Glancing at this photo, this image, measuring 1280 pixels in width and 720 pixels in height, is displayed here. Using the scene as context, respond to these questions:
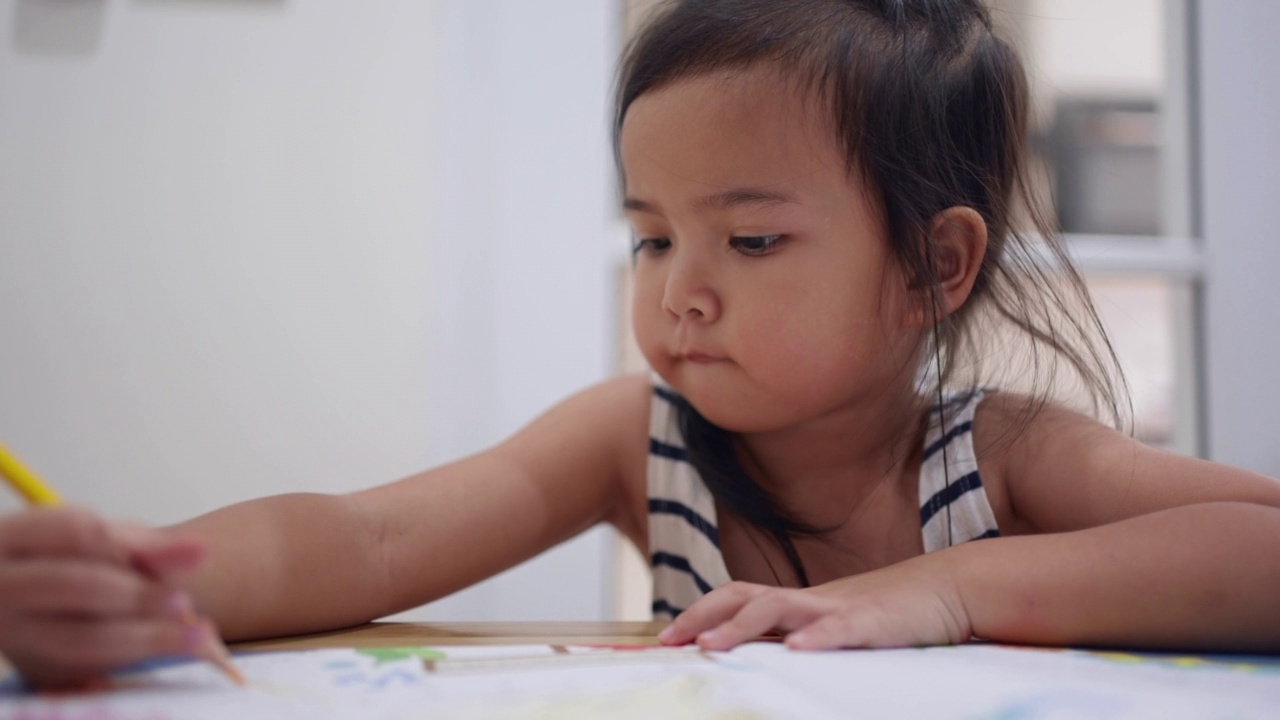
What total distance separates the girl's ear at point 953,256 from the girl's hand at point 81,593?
1.74 feet

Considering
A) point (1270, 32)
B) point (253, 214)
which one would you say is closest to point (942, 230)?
point (253, 214)

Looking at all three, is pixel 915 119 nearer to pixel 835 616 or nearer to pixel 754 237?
pixel 754 237

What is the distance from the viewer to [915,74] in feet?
2.27

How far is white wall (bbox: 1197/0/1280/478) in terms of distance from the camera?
1.24 meters

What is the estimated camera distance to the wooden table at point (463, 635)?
1.64 feet

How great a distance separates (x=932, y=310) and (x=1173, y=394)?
2.43 feet

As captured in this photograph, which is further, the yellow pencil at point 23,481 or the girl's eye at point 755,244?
the girl's eye at point 755,244

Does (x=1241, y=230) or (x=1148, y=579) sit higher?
(x=1241, y=230)

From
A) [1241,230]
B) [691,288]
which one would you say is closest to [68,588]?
[691,288]

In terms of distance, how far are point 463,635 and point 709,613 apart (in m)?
A: 0.13

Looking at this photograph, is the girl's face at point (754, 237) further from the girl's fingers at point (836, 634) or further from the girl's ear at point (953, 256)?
the girl's fingers at point (836, 634)

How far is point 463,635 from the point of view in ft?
1.74

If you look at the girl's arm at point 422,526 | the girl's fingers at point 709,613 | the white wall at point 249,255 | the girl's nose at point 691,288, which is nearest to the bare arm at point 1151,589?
the girl's fingers at point 709,613

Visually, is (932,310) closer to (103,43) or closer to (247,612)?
(247,612)
